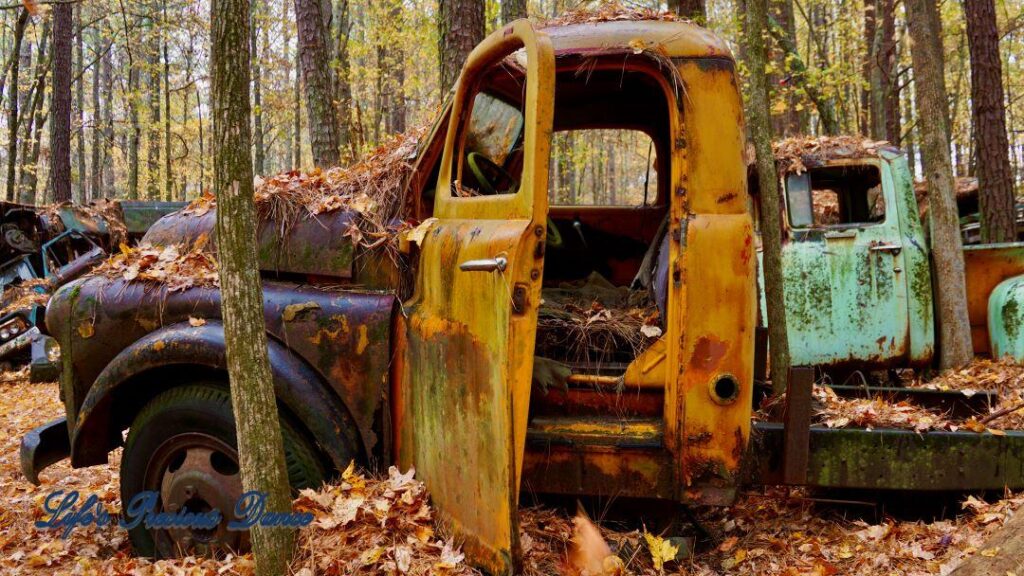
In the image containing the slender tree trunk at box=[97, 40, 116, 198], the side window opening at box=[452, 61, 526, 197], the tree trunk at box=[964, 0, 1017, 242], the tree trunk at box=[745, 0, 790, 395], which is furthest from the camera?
the slender tree trunk at box=[97, 40, 116, 198]

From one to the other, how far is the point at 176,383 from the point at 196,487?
0.48 m

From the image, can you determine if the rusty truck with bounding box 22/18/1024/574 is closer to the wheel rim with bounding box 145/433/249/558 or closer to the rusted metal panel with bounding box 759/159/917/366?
the wheel rim with bounding box 145/433/249/558

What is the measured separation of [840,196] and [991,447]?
3.17m

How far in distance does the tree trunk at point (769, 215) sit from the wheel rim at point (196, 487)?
2870 millimetres

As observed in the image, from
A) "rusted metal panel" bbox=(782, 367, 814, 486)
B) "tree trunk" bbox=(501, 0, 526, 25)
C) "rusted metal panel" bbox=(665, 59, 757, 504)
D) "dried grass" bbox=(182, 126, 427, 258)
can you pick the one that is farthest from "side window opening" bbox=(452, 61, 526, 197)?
"tree trunk" bbox=(501, 0, 526, 25)

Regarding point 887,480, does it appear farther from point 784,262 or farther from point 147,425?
point 147,425

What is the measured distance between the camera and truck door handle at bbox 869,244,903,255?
5.24 m

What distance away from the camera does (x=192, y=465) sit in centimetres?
315

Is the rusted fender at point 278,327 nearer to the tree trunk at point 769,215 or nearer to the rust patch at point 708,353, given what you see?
the rust patch at point 708,353

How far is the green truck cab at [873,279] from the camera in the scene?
523 cm

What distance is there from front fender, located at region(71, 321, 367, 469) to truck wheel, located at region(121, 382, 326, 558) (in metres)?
0.10

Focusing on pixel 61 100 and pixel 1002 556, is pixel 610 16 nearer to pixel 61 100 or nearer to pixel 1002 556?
pixel 1002 556

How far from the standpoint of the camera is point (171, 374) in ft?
10.8

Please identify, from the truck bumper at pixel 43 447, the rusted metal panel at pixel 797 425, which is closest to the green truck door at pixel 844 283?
the rusted metal panel at pixel 797 425
